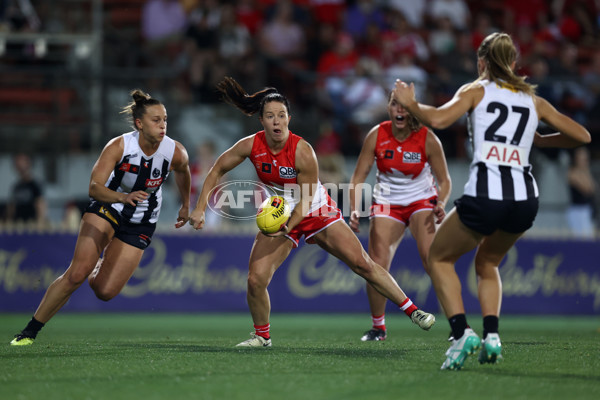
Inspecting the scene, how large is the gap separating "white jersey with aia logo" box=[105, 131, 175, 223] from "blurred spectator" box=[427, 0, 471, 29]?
10568 mm

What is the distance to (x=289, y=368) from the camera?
575 centimetres

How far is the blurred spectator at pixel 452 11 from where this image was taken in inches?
666

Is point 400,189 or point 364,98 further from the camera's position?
point 364,98

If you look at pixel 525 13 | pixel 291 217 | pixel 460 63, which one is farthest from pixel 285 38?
pixel 291 217

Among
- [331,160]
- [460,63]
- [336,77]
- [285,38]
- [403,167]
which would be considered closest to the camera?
[403,167]

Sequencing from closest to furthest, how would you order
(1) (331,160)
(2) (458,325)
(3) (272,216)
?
(2) (458,325)
(3) (272,216)
(1) (331,160)

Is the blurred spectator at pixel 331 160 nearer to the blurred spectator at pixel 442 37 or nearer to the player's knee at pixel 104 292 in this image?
the blurred spectator at pixel 442 37

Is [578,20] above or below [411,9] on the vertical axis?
below

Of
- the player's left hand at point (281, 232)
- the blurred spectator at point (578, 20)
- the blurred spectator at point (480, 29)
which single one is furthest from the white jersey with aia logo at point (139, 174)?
the blurred spectator at point (578, 20)

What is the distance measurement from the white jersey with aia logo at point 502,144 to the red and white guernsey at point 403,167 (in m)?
2.73

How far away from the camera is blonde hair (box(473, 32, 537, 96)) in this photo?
5543mm

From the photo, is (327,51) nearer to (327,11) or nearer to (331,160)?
(327,11)

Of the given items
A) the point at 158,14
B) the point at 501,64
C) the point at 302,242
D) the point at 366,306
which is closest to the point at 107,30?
the point at 158,14

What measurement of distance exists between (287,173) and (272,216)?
0.45 meters
